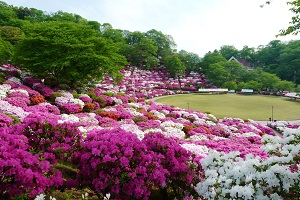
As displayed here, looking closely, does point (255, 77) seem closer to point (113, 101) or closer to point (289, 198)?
point (113, 101)

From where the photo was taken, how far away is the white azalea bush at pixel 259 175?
3.99 metres

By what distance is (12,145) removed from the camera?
16.0ft

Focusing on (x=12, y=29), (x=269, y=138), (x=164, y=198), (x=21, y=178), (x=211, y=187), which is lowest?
(x=164, y=198)

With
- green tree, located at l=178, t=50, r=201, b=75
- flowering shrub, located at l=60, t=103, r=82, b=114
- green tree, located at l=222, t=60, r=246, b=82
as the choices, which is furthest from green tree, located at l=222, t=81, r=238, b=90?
flowering shrub, located at l=60, t=103, r=82, b=114

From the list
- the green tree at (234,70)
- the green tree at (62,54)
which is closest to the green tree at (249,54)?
the green tree at (234,70)

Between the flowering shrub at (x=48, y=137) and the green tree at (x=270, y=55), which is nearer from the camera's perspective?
the flowering shrub at (x=48, y=137)

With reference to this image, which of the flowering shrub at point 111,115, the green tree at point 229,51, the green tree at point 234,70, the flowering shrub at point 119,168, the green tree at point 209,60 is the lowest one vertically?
the flowering shrub at point 111,115

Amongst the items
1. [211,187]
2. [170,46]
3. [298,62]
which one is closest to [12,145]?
[211,187]

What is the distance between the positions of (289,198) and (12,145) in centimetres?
491

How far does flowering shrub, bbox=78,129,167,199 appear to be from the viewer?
4793 mm

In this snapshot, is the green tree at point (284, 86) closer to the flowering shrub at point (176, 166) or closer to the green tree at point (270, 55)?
the green tree at point (270, 55)

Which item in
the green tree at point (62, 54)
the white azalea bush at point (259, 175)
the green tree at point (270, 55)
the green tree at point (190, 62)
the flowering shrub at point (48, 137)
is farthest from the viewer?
the green tree at point (270, 55)

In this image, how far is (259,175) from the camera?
4.16 metres

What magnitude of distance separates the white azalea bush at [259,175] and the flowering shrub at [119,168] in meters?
1.00
